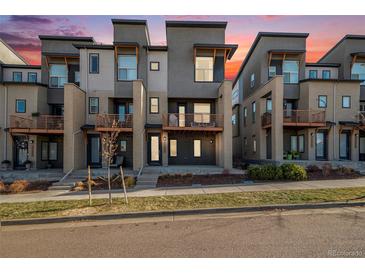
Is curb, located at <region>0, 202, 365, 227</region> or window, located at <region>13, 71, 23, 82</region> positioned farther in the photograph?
window, located at <region>13, 71, 23, 82</region>

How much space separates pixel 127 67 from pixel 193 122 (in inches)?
285

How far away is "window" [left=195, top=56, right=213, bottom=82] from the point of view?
18.9 metres

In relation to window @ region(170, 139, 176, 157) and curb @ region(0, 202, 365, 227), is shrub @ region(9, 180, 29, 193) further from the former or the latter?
window @ region(170, 139, 176, 157)

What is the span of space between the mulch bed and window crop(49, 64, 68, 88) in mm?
13213

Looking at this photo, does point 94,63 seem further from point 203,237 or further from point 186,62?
point 203,237

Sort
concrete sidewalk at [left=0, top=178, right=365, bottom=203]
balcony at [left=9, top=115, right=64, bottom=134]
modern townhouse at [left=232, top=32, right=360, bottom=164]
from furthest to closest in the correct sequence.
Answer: modern townhouse at [left=232, top=32, right=360, bottom=164] < balcony at [left=9, top=115, right=64, bottom=134] < concrete sidewalk at [left=0, top=178, right=365, bottom=203]

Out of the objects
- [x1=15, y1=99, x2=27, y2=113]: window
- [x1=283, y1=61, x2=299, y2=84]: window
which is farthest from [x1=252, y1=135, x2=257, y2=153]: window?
[x1=15, y1=99, x2=27, y2=113]: window

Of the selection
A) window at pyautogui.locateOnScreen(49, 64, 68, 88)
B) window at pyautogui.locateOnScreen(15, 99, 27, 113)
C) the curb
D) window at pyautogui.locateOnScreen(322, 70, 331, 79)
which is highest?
window at pyautogui.locateOnScreen(322, 70, 331, 79)

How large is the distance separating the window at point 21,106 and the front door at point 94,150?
19.9 feet

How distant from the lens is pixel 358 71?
2158 centimetres

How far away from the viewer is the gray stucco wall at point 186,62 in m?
18.8

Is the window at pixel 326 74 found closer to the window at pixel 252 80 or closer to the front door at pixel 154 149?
the window at pixel 252 80

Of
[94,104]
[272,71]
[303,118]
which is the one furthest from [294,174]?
[94,104]

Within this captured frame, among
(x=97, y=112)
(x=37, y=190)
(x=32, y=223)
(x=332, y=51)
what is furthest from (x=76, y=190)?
(x=332, y=51)
